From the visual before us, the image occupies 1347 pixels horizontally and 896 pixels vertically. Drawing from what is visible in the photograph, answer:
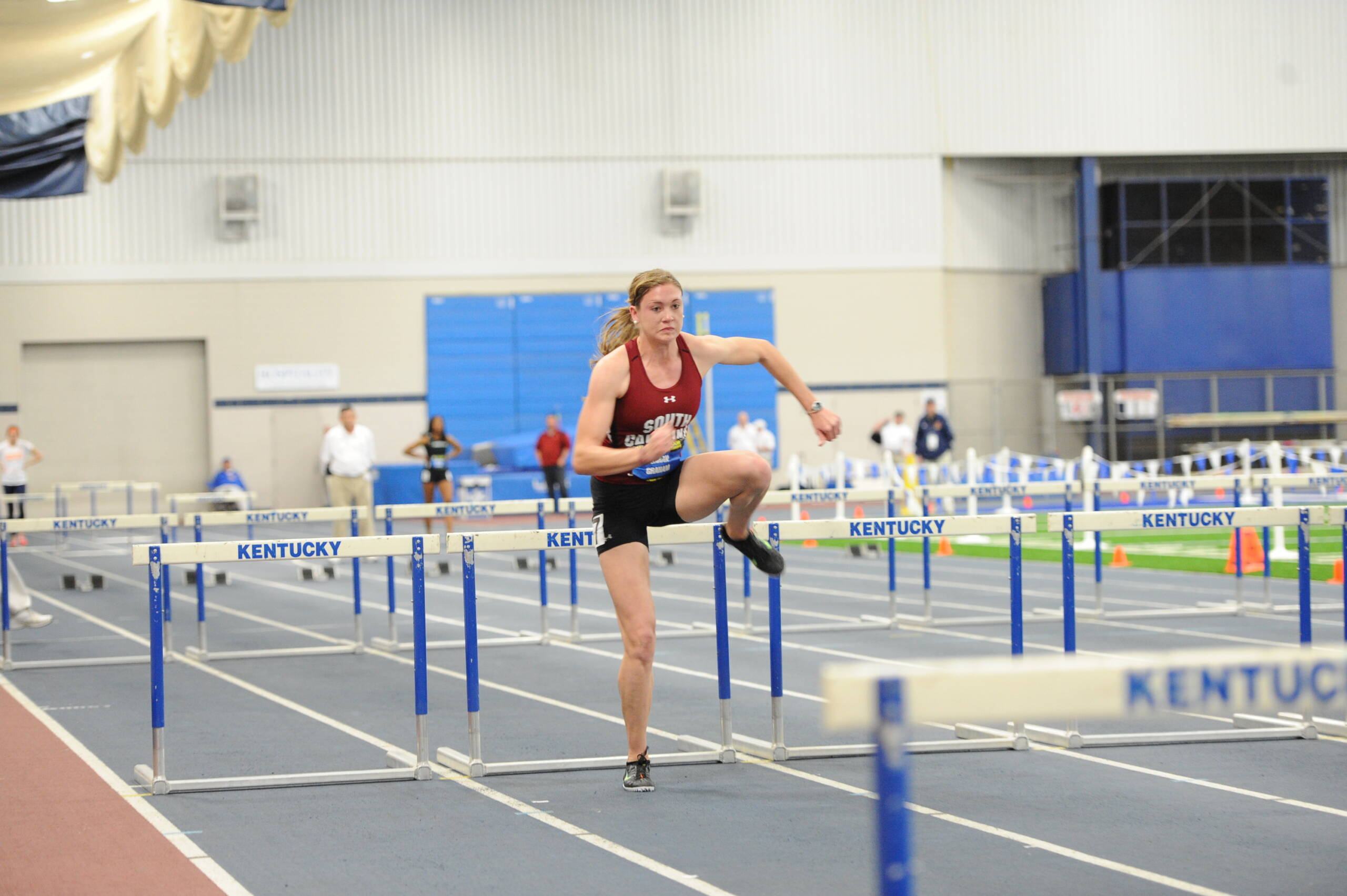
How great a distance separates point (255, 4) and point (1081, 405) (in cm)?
2543

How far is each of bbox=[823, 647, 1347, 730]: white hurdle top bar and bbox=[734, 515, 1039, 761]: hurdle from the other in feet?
11.6

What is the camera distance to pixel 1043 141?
3127 centimetres

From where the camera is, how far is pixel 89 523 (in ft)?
35.8

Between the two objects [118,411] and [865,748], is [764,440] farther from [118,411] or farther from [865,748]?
[865,748]

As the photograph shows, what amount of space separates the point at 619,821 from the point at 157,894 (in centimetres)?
160

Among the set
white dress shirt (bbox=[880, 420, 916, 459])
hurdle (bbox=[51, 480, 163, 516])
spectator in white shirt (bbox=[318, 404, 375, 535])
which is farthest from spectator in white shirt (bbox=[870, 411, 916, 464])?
hurdle (bbox=[51, 480, 163, 516])

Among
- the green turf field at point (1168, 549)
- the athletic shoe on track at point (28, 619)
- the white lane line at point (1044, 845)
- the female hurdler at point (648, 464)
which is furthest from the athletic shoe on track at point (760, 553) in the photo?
the green turf field at point (1168, 549)

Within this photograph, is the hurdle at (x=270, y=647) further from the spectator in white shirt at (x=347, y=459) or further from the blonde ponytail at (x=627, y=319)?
the spectator in white shirt at (x=347, y=459)

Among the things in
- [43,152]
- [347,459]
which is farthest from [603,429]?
[347,459]

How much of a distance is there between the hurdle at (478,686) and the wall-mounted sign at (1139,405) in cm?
2621

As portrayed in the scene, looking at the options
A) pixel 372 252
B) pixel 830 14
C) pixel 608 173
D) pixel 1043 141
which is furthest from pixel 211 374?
pixel 1043 141

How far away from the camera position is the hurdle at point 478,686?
236 inches

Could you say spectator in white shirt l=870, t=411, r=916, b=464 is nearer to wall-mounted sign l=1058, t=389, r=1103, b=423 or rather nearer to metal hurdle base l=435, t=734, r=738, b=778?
wall-mounted sign l=1058, t=389, r=1103, b=423

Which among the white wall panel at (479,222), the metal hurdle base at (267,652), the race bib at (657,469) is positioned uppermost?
the white wall panel at (479,222)
